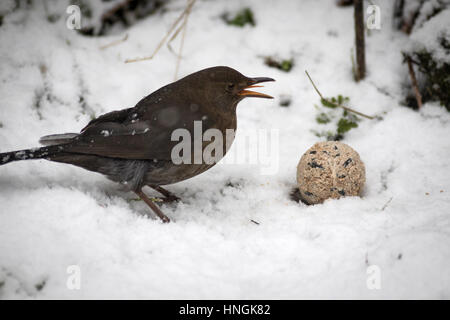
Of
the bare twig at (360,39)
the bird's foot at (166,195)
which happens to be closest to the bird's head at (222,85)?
the bird's foot at (166,195)

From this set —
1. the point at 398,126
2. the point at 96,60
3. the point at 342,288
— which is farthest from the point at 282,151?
the point at 96,60

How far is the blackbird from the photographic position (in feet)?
9.54

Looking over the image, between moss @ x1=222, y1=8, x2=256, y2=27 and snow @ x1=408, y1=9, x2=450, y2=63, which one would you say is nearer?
snow @ x1=408, y1=9, x2=450, y2=63

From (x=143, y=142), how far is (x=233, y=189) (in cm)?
86

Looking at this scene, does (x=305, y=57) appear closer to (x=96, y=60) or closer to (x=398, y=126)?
(x=398, y=126)

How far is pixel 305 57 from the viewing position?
443 centimetres

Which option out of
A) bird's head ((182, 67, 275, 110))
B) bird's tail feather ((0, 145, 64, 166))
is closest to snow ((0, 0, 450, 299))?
bird's tail feather ((0, 145, 64, 166))

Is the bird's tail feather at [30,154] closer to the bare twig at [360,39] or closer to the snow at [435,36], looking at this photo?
the bare twig at [360,39]

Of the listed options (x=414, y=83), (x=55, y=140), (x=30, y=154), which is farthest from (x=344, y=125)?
(x=30, y=154)

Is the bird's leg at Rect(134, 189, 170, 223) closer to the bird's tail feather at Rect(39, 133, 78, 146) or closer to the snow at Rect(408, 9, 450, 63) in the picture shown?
the bird's tail feather at Rect(39, 133, 78, 146)

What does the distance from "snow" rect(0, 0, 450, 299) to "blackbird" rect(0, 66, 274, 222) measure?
0.72 feet

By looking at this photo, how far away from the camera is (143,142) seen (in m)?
2.92

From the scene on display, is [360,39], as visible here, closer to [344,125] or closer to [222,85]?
[344,125]

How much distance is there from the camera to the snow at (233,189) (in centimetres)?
229
